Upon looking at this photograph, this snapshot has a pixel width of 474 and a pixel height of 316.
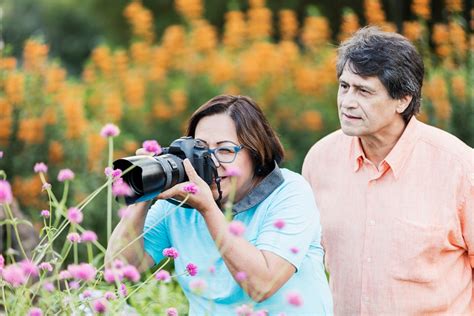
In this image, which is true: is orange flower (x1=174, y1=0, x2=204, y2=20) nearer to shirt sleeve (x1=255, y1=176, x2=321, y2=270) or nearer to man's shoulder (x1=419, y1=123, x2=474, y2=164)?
man's shoulder (x1=419, y1=123, x2=474, y2=164)

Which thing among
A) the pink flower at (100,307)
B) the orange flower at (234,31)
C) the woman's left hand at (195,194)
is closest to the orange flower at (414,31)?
the orange flower at (234,31)

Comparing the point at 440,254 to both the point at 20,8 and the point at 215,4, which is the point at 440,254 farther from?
the point at 20,8

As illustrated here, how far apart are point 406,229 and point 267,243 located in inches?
28.9

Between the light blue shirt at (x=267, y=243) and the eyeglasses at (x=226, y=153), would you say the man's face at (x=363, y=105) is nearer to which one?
the light blue shirt at (x=267, y=243)

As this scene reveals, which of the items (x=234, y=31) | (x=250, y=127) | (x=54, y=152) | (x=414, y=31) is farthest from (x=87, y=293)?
(x=234, y=31)

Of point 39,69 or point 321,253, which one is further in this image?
point 39,69

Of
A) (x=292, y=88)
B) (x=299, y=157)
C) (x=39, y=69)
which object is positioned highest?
(x=39, y=69)

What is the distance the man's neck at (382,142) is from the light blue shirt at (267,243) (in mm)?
476

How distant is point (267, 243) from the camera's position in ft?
8.11

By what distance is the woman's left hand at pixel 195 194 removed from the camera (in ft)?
7.88

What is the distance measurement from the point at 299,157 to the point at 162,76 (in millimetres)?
1245

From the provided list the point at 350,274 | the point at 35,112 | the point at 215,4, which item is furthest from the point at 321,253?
the point at 215,4

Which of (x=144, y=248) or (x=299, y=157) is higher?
(x=144, y=248)

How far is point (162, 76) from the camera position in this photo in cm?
648
